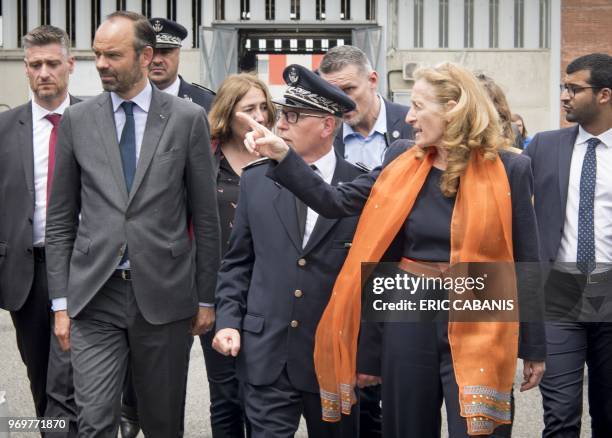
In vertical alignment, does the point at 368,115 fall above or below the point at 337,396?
above

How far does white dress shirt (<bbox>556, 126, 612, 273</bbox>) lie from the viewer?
18.1 ft

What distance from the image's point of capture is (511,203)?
12.9 ft

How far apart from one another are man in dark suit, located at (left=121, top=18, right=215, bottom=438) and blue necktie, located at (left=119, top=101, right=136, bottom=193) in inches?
69.4

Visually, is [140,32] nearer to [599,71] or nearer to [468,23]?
[599,71]

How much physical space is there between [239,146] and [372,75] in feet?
2.87

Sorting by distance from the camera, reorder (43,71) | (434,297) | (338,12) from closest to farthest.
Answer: (434,297) < (43,71) < (338,12)

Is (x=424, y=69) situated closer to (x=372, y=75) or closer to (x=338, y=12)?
(x=372, y=75)

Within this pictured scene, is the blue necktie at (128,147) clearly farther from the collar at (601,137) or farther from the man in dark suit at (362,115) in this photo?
the collar at (601,137)

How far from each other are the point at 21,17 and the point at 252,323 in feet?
80.2

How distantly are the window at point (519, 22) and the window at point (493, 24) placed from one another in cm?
44

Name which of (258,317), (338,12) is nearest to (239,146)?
(258,317)

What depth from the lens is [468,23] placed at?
26.5 meters

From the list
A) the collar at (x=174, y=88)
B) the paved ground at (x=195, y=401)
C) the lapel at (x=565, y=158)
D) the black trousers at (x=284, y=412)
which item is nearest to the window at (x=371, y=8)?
the paved ground at (x=195, y=401)

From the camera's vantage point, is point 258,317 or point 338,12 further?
point 338,12
